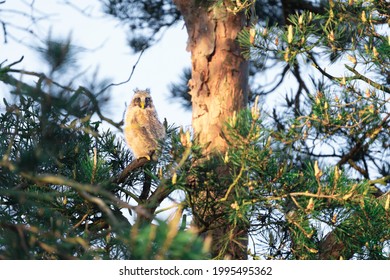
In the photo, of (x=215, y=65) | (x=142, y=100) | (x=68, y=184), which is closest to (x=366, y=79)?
(x=215, y=65)

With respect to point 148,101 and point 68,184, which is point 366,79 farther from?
point 68,184

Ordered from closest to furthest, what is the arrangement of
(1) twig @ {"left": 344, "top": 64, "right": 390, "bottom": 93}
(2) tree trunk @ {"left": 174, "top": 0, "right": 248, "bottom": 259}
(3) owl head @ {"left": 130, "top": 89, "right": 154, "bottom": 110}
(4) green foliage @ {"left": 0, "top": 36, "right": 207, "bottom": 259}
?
(4) green foliage @ {"left": 0, "top": 36, "right": 207, "bottom": 259} < (1) twig @ {"left": 344, "top": 64, "right": 390, "bottom": 93} < (2) tree trunk @ {"left": 174, "top": 0, "right": 248, "bottom": 259} < (3) owl head @ {"left": 130, "top": 89, "right": 154, "bottom": 110}

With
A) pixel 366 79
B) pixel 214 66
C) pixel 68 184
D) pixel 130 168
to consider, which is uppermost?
pixel 214 66

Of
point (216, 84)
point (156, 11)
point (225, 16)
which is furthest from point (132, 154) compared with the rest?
point (156, 11)

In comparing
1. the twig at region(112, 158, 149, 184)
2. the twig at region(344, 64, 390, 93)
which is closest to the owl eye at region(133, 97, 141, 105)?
the twig at region(112, 158, 149, 184)

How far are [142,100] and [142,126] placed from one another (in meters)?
0.19

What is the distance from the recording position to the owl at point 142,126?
9.65 ft

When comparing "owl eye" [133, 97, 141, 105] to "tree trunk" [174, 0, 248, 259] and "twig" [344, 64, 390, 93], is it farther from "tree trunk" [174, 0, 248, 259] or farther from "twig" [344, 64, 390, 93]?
"twig" [344, 64, 390, 93]

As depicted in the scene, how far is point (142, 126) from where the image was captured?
3.11 m

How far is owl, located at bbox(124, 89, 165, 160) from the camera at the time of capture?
2.94 meters

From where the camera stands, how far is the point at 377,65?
8.89 ft
